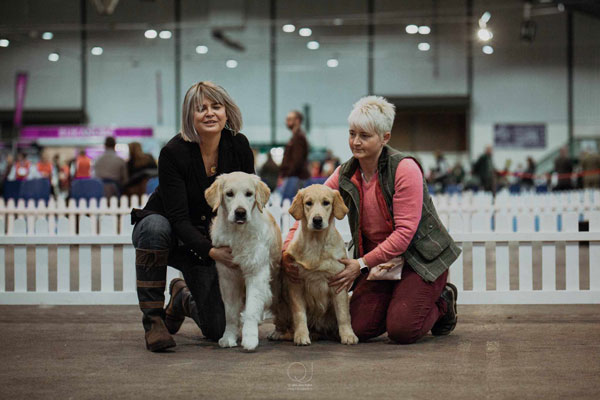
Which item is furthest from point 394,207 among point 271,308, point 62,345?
point 62,345

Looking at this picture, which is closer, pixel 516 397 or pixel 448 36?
pixel 516 397

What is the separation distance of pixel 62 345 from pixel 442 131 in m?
19.6

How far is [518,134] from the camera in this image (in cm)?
2158

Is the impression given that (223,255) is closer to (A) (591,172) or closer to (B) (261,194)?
(B) (261,194)

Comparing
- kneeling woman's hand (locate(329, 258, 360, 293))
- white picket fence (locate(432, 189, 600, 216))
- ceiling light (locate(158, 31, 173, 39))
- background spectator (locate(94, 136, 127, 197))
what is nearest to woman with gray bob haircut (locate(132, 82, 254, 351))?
kneeling woman's hand (locate(329, 258, 360, 293))

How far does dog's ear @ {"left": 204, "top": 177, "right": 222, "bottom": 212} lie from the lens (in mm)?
3401

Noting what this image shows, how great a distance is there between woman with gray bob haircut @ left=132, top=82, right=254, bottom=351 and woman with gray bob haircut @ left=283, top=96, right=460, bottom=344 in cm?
45

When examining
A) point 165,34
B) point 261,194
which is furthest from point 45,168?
point 261,194

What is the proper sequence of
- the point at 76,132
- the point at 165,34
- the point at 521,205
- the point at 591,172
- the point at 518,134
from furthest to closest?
1. the point at 518,134
2. the point at 165,34
3. the point at 76,132
4. the point at 591,172
5. the point at 521,205

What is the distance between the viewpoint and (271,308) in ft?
12.4

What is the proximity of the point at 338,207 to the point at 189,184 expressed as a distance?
2.55 feet

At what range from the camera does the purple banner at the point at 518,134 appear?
2156 cm

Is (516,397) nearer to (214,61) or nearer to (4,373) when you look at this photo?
(4,373)

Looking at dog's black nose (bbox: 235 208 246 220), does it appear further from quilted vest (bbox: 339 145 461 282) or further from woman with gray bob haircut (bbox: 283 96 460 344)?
quilted vest (bbox: 339 145 461 282)
